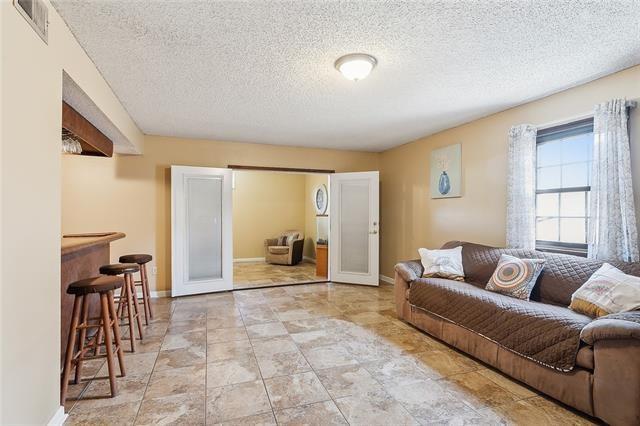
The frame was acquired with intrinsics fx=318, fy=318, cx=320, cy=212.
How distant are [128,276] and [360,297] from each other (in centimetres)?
297

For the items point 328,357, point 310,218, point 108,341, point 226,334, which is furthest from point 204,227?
point 310,218

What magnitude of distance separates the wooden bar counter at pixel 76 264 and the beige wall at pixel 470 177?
4.04 meters

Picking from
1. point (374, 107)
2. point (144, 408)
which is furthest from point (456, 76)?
point (144, 408)

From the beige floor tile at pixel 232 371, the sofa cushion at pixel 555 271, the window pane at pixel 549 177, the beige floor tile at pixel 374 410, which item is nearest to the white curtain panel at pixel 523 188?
the window pane at pixel 549 177

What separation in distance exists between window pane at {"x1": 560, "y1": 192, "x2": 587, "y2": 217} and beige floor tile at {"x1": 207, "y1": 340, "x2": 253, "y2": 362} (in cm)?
324

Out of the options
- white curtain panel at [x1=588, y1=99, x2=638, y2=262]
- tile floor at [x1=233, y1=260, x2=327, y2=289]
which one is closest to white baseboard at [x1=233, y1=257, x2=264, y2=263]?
tile floor at [x1=233, y1=260, x2=327, y2=289]

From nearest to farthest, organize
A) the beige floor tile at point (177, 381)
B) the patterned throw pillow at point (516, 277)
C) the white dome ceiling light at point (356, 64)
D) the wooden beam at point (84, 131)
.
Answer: the beige floor tile at point (177, 381) < the white dome ceiling light at point (356, 64) < the wooden beam at point (84, 131) < the patterned throw pillow at point (516, 277)

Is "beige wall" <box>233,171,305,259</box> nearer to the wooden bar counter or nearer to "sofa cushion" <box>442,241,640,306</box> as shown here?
the wooden bar counter

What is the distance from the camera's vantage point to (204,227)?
4844mm

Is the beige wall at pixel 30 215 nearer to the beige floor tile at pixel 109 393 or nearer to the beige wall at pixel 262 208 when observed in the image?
the beige floor tile at pixel 109 393

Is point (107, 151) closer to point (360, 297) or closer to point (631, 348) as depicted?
point (360, 297)

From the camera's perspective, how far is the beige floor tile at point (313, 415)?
6.11 ft

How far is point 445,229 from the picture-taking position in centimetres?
444

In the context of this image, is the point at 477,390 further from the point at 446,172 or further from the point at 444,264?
the point at 446,172
